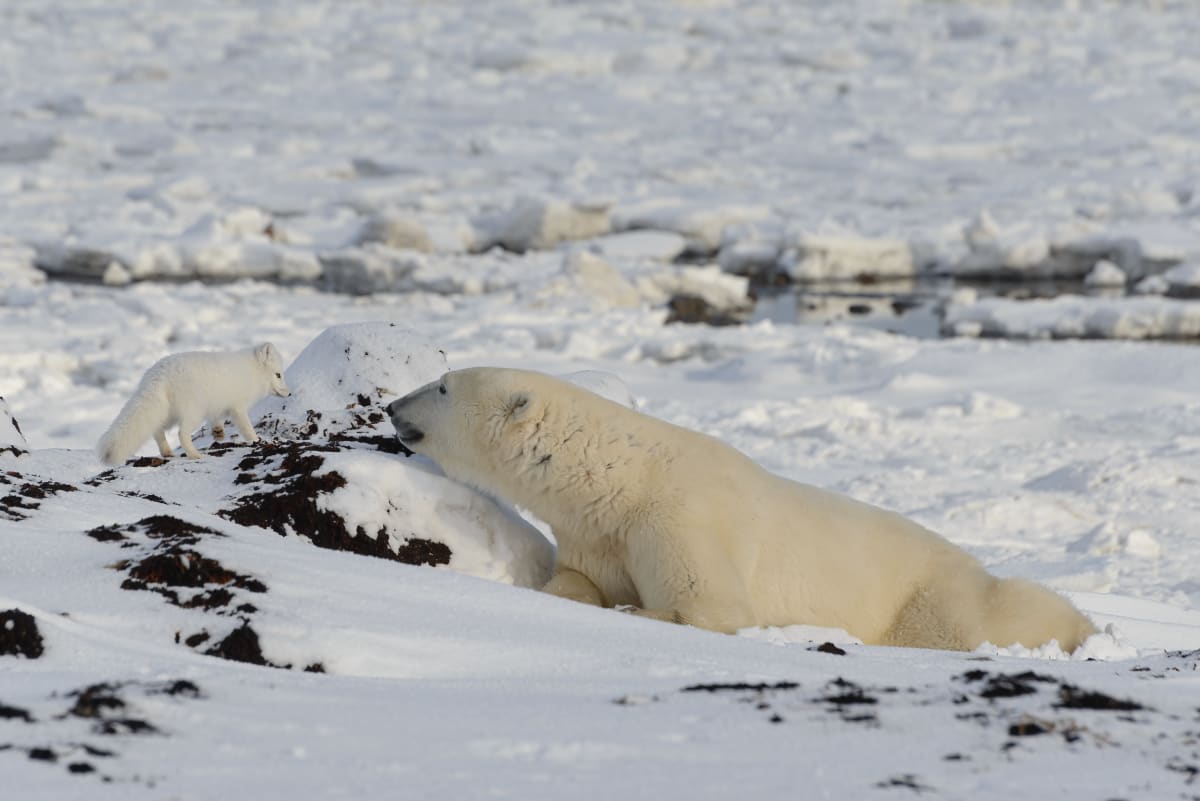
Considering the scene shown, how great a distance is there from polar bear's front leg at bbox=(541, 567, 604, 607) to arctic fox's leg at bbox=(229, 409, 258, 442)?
1.62m

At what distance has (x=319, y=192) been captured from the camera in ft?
67.1

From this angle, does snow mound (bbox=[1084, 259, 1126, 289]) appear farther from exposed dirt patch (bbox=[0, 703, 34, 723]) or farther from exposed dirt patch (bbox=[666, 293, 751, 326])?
exposed dirt patch (bbox=[0, 703, 34, 723])

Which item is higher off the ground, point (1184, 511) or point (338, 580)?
point (338, 580)

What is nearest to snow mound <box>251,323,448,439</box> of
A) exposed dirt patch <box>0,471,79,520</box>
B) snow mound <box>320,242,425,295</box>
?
exposed dirt patch <box>0,471,79,520</box>

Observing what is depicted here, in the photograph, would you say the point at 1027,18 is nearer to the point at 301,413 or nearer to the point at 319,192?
the point at 319,192

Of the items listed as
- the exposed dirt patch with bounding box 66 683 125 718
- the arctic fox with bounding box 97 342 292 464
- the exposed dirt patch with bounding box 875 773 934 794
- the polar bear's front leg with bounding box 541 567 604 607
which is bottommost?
the polar bear's front leg with bounding box 541 567 604 607

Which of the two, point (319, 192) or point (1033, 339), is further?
point (319, 192)

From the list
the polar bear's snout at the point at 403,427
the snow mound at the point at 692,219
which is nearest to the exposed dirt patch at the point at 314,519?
the polar bear's snout at the point at 403,427

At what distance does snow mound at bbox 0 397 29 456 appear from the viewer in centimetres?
475

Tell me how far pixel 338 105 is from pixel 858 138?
8.80 m

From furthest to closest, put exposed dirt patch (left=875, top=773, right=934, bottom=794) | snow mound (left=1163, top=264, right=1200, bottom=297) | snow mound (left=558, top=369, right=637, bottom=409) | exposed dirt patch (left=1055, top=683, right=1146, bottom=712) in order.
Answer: snow mound (left=1163, top=264, right=1200, bottom=297) < snow mound (left=558, top=369, right=637, bottom=409) < exposed dirt patch (left=1055, top=683, right=1146, bottom=712) < exposed dirt patch (left=875, top=773, right=934, bottom=794)

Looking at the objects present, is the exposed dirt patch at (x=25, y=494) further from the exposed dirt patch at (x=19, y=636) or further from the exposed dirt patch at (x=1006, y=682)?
the exposed dirt patch at (x=1006, y=682)

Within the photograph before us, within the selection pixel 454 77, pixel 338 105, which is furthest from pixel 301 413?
pixel 454 77

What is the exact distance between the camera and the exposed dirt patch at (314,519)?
4.09 m
